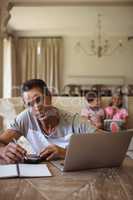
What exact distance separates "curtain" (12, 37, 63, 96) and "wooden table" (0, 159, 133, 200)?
23.5 feet

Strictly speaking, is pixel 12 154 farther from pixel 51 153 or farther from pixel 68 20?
pixel 68 20

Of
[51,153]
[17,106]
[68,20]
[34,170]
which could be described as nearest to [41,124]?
[51,153]

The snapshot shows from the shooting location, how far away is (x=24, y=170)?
124cm

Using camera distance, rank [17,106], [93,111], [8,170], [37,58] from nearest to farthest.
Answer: [8,170] < [17,106] < [93,111] < [37,58]

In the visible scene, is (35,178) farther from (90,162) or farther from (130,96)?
(130,96)

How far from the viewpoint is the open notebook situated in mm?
1172

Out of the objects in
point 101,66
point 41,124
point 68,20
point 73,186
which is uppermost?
point 68,20

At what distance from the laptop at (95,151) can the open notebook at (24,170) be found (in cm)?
8

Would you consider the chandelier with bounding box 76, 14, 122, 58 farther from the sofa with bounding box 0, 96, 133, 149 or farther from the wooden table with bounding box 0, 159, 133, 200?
the wooden table with bounding box 0, 159, 133, 200

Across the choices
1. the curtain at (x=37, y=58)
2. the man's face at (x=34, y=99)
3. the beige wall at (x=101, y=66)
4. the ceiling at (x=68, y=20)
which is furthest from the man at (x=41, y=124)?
the beige wall at (x=101, y=66)

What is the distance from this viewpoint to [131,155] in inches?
65.4

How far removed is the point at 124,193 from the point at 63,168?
34cm

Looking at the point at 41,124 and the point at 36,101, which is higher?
the point at 36,101

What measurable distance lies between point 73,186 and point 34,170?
242 millimetres
